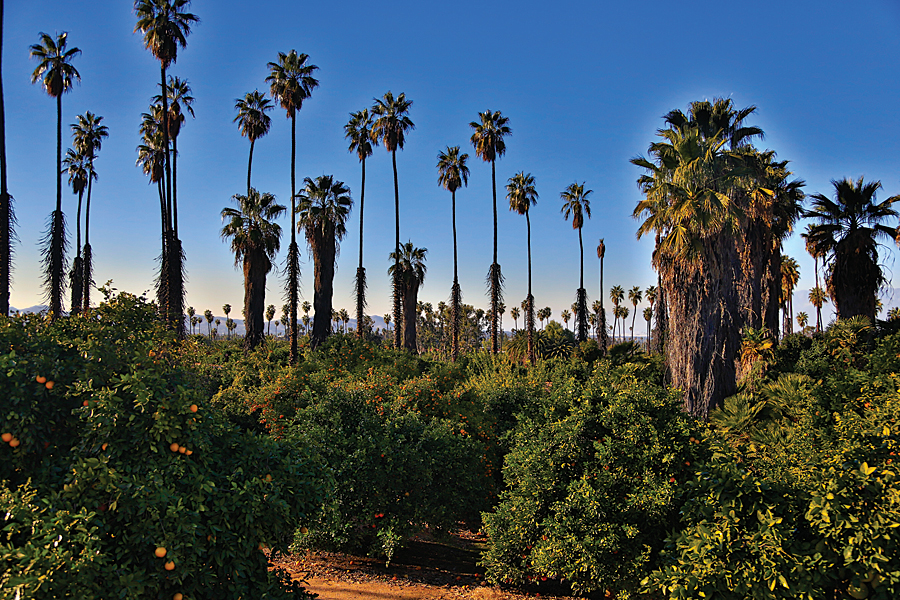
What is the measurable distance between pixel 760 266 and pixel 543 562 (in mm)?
18931

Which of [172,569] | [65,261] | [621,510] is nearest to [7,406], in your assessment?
[172,569]

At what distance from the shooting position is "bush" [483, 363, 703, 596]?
803 cm

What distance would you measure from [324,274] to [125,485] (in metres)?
29.0

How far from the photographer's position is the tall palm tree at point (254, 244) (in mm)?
31344

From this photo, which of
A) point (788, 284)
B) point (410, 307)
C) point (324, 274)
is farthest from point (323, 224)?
point (788, 284)

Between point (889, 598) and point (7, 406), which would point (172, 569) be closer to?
point (7, 406)

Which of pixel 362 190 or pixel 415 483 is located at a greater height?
pixel 362 190

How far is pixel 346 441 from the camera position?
10.1 metres

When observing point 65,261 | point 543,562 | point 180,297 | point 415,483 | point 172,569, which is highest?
point 65,261

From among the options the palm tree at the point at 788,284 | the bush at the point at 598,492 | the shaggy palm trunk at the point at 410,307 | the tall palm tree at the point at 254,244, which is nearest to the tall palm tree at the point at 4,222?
the tall palm tree at the point at 254,244

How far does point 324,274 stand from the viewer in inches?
1288

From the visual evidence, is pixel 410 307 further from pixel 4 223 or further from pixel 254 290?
pixel 4 223

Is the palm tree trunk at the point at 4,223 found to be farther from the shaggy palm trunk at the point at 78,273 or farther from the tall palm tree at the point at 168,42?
the shaggy palm trunk at the point at 78,273

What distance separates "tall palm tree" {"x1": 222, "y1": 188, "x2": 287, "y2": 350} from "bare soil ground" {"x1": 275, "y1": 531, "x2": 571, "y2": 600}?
2189 cm
